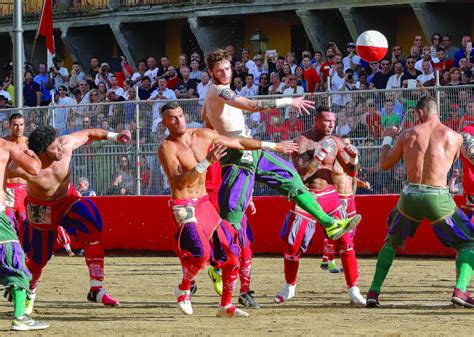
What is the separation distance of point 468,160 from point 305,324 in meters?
4.12

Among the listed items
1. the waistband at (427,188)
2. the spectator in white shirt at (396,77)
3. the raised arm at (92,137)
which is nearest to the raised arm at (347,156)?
the waistband at (427,188)

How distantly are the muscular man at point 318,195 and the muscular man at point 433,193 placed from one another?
850 millimetres

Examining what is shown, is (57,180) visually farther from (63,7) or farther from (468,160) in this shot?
(63,7)

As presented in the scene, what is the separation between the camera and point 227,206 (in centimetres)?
1228

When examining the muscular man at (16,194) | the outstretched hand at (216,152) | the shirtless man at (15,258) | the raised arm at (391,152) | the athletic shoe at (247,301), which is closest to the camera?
the shirtless man at (15,258)

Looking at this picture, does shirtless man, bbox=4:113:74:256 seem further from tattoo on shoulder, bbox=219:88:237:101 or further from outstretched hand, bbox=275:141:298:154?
outstretched hand, bbox=275:141:298:154

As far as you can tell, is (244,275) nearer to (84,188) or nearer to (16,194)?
(16,194)

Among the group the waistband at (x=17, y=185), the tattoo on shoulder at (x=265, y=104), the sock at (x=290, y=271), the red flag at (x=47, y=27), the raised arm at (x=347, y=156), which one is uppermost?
the red flag at (x=47, y=27)

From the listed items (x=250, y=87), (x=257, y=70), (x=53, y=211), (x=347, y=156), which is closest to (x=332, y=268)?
(x=347, y=156)

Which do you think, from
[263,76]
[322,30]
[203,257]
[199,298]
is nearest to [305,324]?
[203,257]

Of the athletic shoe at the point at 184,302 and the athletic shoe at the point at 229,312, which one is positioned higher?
the athletic shoe at the point at 184,302

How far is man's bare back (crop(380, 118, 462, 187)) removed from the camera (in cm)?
1233

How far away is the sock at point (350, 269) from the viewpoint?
1303 cm

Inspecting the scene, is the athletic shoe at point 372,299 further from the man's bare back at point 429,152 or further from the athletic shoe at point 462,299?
the man's bare back at point 429,152
